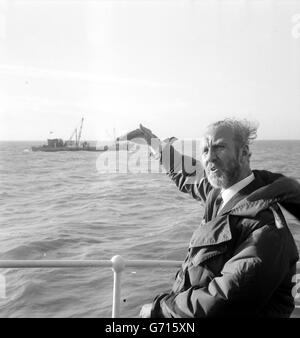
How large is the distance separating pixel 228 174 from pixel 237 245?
0.34 meters

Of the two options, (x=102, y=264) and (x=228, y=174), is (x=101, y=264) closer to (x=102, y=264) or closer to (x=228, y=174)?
(x=102, y=264)

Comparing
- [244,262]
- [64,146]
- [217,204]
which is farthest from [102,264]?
[64,146]

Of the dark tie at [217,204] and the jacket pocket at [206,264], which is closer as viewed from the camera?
the jacket pocket at [206,264]

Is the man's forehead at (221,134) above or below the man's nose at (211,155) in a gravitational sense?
above

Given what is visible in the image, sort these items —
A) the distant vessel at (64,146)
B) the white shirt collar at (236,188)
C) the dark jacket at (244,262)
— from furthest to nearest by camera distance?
1. the distant vessel at (64,146)
2. the white shirt collar at (236,188)
3. the dark jacket at (244,262)

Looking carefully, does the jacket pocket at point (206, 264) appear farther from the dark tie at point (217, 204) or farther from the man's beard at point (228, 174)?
the man's beard at point (228, 174)

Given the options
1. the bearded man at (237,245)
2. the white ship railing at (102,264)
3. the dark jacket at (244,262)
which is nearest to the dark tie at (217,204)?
the bearded man at (237,245)

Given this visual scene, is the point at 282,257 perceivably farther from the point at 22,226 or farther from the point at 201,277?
the point at 22,226

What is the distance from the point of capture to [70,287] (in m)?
9.82

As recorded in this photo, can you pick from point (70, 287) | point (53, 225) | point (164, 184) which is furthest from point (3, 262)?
point (164, 184)

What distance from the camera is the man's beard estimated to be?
2.05 metres

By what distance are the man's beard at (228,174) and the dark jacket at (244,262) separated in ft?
0.27

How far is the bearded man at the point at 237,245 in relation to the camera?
1.75 metres
